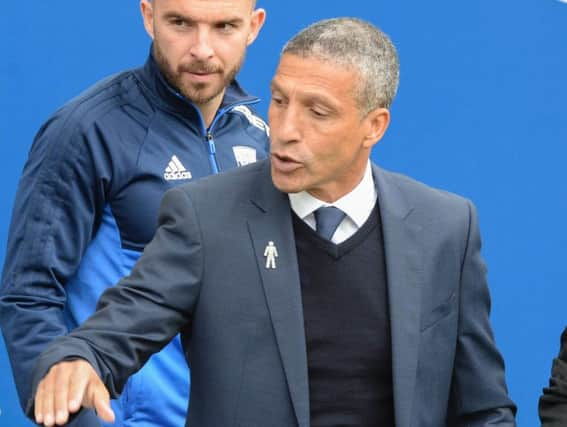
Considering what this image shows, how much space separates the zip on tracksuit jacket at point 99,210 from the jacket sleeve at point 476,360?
73 cm

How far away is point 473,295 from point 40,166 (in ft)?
3.22

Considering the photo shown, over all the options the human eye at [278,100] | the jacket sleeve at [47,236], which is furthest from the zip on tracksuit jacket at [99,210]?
the human eye at [278,100]

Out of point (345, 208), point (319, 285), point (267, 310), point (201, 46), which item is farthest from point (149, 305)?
point (201, 46)

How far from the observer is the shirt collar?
2.88 m

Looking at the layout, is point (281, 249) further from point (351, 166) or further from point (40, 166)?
point (40, 166)

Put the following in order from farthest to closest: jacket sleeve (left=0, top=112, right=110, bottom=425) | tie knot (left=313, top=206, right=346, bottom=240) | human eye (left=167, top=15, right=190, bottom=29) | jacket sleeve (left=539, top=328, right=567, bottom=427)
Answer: human eye (left=167, top=15, right=190, bottom=29), jacket sleeve (left=0, top=112, right=110, bottom=425), jacket sleeve (left=539, top=328, right=567, bottom=427), tie knot (left=313, top=206, right=346, bottom=240)

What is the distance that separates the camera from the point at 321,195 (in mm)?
2900

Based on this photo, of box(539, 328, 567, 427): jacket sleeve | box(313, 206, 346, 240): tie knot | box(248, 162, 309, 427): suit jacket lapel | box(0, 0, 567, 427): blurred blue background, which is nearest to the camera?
box(248, 162, 309, 427): suit jacket lapel

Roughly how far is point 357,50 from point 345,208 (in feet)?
0.97

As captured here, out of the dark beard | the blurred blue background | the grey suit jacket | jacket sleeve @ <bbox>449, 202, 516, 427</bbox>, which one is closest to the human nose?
the dark beard

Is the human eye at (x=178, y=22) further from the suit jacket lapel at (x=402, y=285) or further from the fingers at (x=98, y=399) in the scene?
the fingers at (x=98, y=399)

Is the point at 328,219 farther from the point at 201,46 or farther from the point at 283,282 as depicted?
the point at 201,46

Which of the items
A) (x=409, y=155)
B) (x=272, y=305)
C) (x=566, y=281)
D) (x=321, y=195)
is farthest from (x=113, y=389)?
(x=566, y=281)

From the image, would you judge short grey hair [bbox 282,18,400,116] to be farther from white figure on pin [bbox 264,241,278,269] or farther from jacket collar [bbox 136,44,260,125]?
jacket collar [bbox 136,44,260,125]
